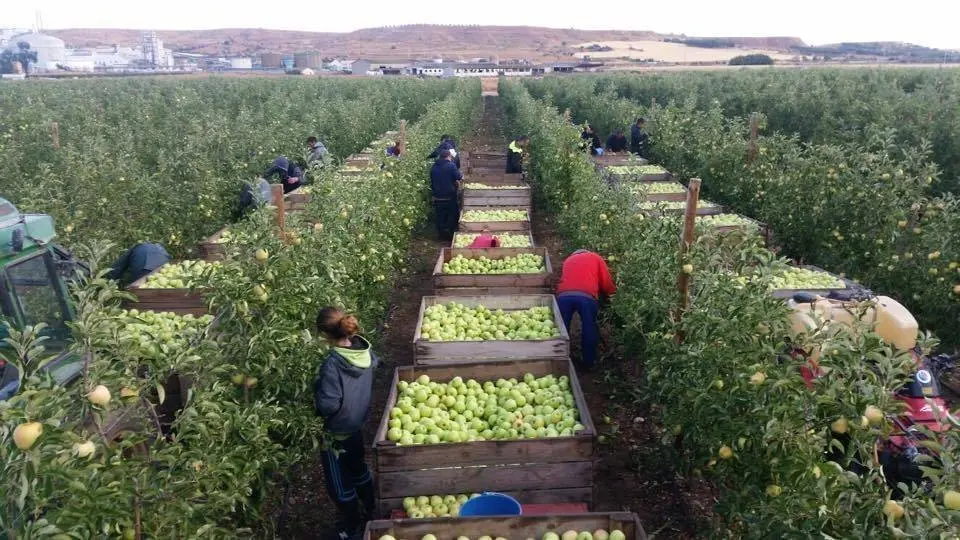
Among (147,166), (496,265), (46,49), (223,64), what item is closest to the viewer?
(496,265)

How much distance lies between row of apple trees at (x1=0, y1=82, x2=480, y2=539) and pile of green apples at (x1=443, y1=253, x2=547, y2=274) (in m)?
2.03

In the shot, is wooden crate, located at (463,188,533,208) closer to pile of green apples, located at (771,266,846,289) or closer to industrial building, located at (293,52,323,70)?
pile of green apples, located at (771,266,846,289)

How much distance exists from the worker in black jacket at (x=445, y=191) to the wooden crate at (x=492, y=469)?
30.3 ft

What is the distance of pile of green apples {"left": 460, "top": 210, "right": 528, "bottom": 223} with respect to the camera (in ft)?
41.5

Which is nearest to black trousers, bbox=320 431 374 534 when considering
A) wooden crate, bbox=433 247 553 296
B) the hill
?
wooden crate, bbox=433 247 553 296

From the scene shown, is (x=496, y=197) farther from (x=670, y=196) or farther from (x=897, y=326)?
(x=897, y=326)

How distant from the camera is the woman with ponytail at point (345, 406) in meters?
5.18

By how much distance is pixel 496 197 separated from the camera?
1428cm

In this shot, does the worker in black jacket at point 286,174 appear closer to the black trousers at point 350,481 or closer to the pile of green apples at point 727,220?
the pile of green apples at point 727,220

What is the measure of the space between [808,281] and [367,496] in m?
5.75

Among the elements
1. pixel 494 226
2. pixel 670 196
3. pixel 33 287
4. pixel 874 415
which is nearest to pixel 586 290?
pixel 494 226

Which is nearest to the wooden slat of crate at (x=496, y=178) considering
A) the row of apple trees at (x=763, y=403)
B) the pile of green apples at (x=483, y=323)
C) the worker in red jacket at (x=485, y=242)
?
the worker in red jacket at (x=485, y=242)

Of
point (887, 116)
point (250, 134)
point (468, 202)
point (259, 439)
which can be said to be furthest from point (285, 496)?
point (887, 116)

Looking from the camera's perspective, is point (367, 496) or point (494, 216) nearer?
point (367, 496)
